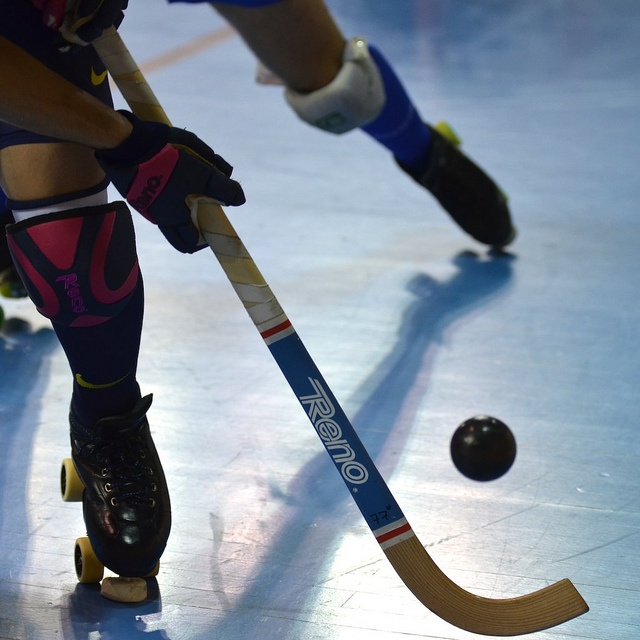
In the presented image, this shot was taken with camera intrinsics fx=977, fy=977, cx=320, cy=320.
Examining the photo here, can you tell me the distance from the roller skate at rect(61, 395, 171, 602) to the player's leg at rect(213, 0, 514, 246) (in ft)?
Result: 2.45

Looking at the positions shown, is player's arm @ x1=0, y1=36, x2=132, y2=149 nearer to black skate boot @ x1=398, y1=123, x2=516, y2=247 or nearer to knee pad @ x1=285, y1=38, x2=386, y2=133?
knee pad @ x1=285, y1=38, x2=386, y2=133

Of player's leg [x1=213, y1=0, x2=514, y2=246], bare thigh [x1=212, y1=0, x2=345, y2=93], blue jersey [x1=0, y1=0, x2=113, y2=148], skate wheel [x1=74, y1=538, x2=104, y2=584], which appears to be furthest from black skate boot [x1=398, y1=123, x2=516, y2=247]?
skate wheel [x1=74, y1=538, x2=104, y2=584]

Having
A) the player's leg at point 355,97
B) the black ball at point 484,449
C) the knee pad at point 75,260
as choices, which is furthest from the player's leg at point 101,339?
the player's leg at point 355,97

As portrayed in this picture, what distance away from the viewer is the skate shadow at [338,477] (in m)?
1.12

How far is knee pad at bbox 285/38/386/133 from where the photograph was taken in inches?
71.9

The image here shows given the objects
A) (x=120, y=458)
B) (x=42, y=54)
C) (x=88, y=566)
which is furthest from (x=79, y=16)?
(x=88, y=566)

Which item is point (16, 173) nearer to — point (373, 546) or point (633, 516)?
point (373, 546)

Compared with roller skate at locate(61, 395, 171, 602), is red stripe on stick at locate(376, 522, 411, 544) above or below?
below

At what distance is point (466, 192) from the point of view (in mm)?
2096

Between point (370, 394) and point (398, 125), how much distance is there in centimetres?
66

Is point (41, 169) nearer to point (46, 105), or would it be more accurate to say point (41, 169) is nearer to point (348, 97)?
point (46, 105)

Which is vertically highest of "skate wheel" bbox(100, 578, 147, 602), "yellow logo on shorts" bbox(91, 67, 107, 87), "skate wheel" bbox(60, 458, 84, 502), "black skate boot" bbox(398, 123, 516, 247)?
"yellow logo on shorts" bbox(91, 67, 107, 87)

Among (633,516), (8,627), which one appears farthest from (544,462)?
(8,627)

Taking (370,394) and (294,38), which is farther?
(294,38)
